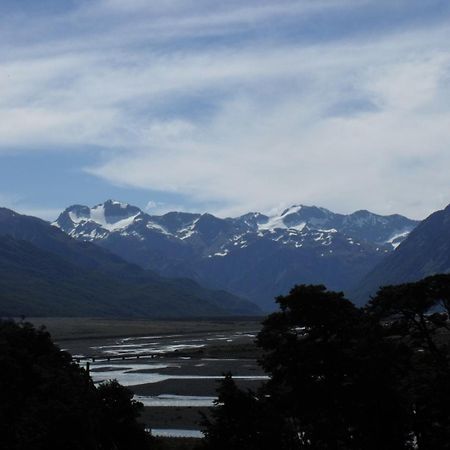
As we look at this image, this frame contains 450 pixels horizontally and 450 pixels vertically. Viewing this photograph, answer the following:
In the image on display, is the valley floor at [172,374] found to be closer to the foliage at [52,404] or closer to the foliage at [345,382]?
the foliage at [52,404]

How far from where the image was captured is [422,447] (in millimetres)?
36625

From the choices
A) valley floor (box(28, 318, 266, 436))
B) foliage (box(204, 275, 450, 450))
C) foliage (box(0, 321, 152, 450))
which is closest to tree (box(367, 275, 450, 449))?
foliage (box(204, 275, 450, 450))

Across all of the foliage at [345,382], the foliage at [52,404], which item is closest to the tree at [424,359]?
the foliage at [345,382]

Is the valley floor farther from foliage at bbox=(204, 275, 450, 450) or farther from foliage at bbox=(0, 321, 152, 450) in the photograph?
foliage at bbox=(204, 275, 450, 450)

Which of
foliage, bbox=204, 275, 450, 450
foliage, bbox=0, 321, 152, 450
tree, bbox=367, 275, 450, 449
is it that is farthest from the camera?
foliage, bbox=0, 321, 152, 450

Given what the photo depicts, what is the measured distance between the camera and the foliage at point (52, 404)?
35.9 metres

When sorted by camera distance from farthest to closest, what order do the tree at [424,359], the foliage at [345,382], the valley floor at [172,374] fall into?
the valley floor at [172,374] → the foliage at [345,382] → the tree at [424,359]

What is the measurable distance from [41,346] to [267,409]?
14402 mm

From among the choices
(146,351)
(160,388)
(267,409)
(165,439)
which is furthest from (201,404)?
(146,351)

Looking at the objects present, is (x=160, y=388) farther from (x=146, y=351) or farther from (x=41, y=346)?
(x=146, y=351)

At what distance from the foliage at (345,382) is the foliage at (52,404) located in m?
6.58

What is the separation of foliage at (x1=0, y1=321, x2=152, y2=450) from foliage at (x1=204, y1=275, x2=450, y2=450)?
658 cm

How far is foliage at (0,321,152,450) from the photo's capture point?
35.9m

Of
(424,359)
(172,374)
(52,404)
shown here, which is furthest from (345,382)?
(172,374)
